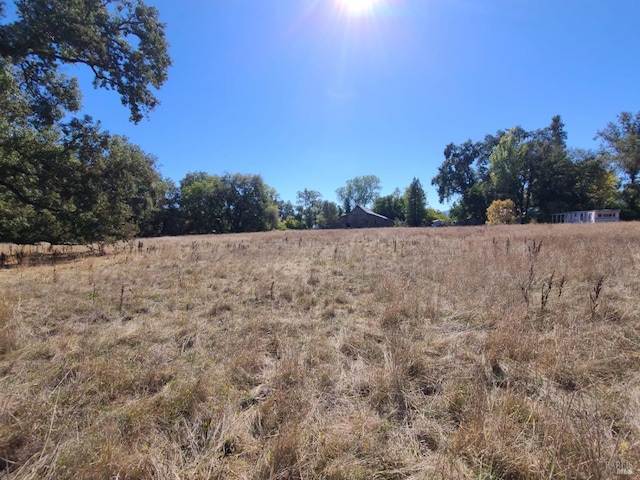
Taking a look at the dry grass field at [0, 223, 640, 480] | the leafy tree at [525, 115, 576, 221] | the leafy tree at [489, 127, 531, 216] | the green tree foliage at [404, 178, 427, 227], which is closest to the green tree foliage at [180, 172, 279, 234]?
the green tree foliage at [404, 178, 427, 227]

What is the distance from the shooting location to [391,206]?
72.8m

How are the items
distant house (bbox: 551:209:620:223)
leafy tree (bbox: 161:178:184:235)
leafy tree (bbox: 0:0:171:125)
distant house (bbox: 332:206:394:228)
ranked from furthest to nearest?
distant house (bbox: 332:206:394:228), leafy tree (bbox: 161:178:184:235), distant house (bbox: 551:209:620:223), leafy tree (bbox: 0:0:171:125)

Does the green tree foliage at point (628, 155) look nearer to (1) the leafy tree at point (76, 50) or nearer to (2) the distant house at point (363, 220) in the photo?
(2) the distant house at point (363, 220)

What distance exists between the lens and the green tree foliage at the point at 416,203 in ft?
195

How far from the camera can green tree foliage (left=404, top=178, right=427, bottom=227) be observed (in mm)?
59562

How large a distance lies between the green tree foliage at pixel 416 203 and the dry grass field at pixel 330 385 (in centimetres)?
5736

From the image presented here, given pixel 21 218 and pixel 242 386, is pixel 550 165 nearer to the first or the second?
pixel 242 386

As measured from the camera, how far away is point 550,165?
4484 centimetres

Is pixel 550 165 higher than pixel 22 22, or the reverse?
pixel 550 165

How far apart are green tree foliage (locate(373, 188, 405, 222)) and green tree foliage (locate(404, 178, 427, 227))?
904 cm

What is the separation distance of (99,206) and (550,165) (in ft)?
199

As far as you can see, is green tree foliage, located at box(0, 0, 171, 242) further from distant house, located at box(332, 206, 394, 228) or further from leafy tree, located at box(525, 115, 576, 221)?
leafy tree, located at box(525, 115, 576, 221)

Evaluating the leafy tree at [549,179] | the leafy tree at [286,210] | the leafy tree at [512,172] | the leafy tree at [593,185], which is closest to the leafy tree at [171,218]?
the leafy tree at [286,210]

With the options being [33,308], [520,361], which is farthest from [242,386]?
[33,308]
